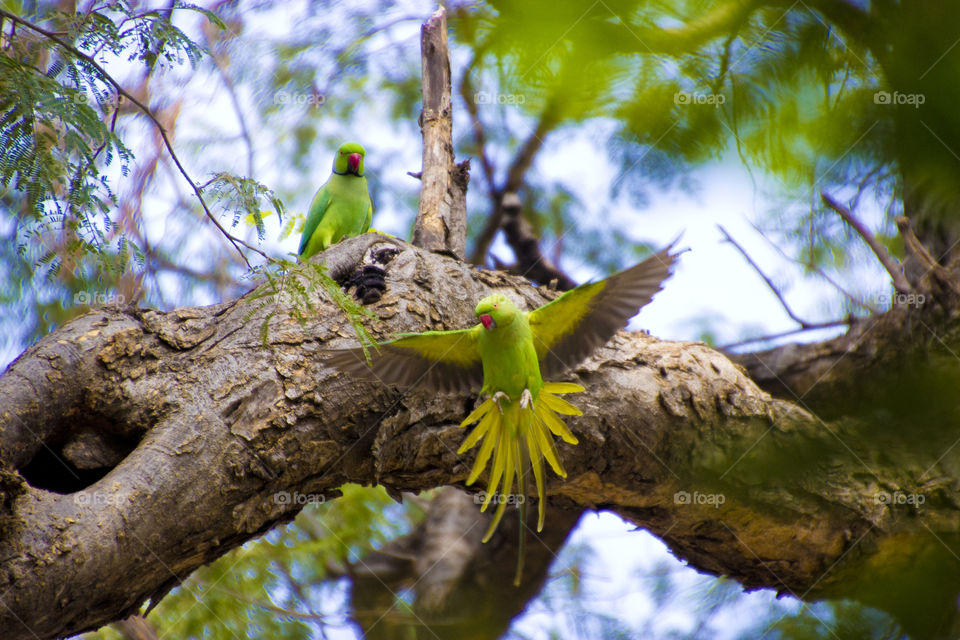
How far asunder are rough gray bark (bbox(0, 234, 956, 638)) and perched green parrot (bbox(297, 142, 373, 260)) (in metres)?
1.33

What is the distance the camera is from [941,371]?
0.89m

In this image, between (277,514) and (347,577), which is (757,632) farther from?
(347,577)

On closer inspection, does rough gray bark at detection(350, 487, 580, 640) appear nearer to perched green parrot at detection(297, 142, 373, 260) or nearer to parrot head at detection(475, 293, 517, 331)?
parrot head at detection(475, 293, 517, 331)

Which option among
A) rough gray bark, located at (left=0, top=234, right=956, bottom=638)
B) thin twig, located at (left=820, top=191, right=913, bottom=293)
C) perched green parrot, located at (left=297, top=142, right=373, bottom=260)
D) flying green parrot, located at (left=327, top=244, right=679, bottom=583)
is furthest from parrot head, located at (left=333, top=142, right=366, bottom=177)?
thin twig, located at (left=820, top=191, right=913, bottom=293)

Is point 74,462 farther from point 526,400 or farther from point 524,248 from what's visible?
point 524,248

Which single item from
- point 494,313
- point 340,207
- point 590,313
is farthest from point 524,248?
point 494,313

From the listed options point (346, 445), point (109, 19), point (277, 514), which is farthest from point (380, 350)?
point (109, 19)

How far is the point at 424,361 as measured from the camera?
10.1 ft

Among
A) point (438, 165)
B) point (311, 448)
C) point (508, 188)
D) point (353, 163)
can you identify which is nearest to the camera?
point (311, 448)

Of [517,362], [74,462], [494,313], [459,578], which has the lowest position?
[459,578]

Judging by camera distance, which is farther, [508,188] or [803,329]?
[508,188]

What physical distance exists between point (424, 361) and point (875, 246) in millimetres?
2033

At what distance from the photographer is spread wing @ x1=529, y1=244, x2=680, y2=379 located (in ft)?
9.53

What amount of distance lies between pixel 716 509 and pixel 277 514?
207 cm
